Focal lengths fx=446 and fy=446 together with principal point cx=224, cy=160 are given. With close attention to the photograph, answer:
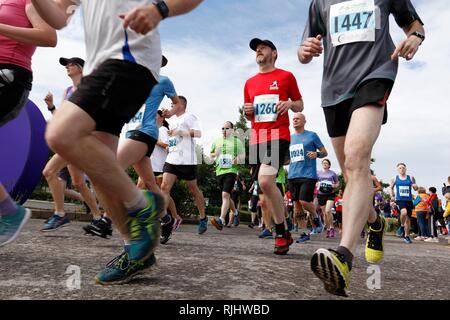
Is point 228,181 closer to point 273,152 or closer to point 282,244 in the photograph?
point 273,152

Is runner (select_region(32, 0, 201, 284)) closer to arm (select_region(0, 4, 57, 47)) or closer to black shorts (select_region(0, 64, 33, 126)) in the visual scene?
arm (select_region(0, 4, 57, 47))

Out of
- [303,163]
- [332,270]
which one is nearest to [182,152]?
[303,163]

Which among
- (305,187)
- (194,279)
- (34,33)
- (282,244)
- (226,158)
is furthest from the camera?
(226,158)

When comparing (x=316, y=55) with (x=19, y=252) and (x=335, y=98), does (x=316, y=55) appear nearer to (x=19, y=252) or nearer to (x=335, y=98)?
(x=335, y=98)

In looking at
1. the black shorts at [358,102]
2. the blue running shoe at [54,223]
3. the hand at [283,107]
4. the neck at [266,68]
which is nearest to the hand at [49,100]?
the blue running shoe at [54,223]

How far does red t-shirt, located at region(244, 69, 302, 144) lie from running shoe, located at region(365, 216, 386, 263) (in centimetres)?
193

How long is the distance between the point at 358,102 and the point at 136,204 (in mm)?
1487

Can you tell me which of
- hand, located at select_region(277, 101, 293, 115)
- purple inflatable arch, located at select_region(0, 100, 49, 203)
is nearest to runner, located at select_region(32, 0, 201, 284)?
hand, located at select_region(277, 101, 293, 115)

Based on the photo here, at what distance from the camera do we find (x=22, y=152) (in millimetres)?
6715

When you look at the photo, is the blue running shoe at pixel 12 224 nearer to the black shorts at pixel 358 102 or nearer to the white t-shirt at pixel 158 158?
the black shorts at pixel 358 102

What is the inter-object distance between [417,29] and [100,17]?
1.99 metres
